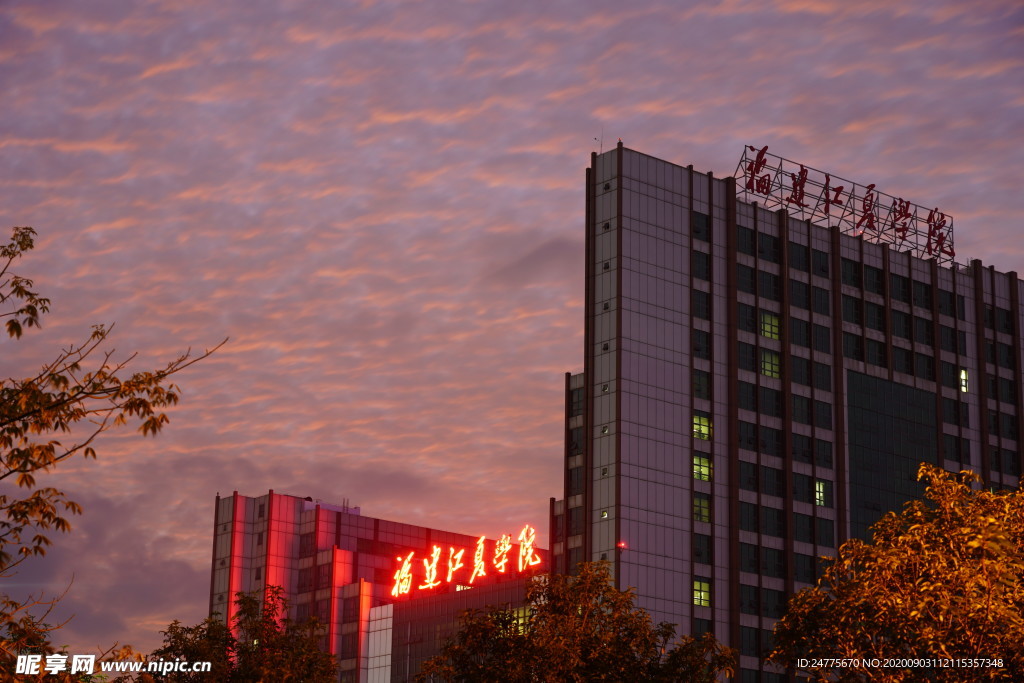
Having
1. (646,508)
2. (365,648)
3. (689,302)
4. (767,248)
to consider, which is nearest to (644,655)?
(646,508)

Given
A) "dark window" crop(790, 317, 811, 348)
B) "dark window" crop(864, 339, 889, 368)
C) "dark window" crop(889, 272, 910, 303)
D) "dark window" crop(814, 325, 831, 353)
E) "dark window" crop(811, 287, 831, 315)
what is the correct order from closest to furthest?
"dark window" crop(790, 317, 811, 348)
"dark window" crop(814, 325, 831, 353)
"dark window" crop(811, 287, 831, 315)
"dark window" crop(864, 339, 889, 368)
"dark window" crop(889, 272, 910, 303)

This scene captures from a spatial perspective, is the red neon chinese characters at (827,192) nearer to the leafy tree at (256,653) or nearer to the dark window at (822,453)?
the dark window at (822,453)

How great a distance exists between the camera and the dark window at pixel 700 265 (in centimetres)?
12556

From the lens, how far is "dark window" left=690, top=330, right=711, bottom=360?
123500 millimetres

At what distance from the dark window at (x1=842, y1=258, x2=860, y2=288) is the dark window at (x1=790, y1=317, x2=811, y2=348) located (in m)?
7.76

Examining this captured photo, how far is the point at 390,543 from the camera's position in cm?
17675

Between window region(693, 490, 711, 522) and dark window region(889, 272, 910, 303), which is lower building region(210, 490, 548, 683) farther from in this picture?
dark window region(889, 272, 910, 303)

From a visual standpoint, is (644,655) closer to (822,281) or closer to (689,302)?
(689,302)

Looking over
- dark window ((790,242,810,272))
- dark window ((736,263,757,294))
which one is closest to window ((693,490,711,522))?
dark window ((736,263,757,294))

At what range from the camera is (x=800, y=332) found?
13200 cm

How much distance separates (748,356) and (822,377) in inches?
352

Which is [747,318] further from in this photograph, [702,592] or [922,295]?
[702,592]

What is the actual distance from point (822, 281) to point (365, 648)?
63.5m

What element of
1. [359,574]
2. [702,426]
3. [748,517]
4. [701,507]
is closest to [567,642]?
[701,507]
